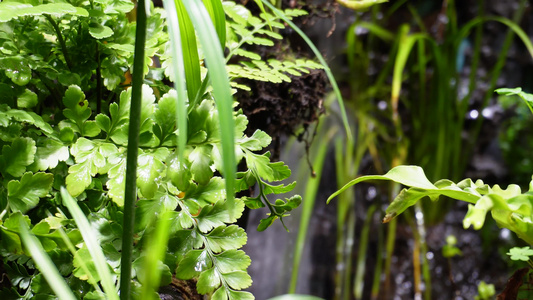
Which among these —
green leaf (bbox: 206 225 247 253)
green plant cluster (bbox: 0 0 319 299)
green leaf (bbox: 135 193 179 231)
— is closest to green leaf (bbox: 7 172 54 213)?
green plant cluster (bbox: 0 0 319 299)

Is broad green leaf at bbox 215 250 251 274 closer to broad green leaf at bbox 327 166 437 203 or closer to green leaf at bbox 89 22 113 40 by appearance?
→ broad green leaf at bbox 327 166 437 203

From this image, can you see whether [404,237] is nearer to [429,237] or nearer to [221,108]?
[429,237]

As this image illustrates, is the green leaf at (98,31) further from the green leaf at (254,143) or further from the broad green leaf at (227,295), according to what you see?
the broad green leaf at (227,295)

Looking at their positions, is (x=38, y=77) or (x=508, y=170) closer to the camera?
(x=38, y=77)

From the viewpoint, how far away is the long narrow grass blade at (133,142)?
17.6 inches

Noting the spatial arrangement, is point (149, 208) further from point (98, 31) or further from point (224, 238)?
point (98, 31)

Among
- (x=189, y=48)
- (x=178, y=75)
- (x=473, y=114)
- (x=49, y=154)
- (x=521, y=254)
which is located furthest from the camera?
(x=473, y=114)

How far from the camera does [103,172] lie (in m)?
0.59

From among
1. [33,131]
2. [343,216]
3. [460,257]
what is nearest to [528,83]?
[460,257]

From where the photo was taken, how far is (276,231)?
5.37 feet

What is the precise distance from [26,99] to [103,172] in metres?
0.19

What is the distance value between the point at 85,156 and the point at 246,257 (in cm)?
26

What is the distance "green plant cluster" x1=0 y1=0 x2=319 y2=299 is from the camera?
1.88 ft

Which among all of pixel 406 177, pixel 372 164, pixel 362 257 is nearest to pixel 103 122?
pixel 406 177
